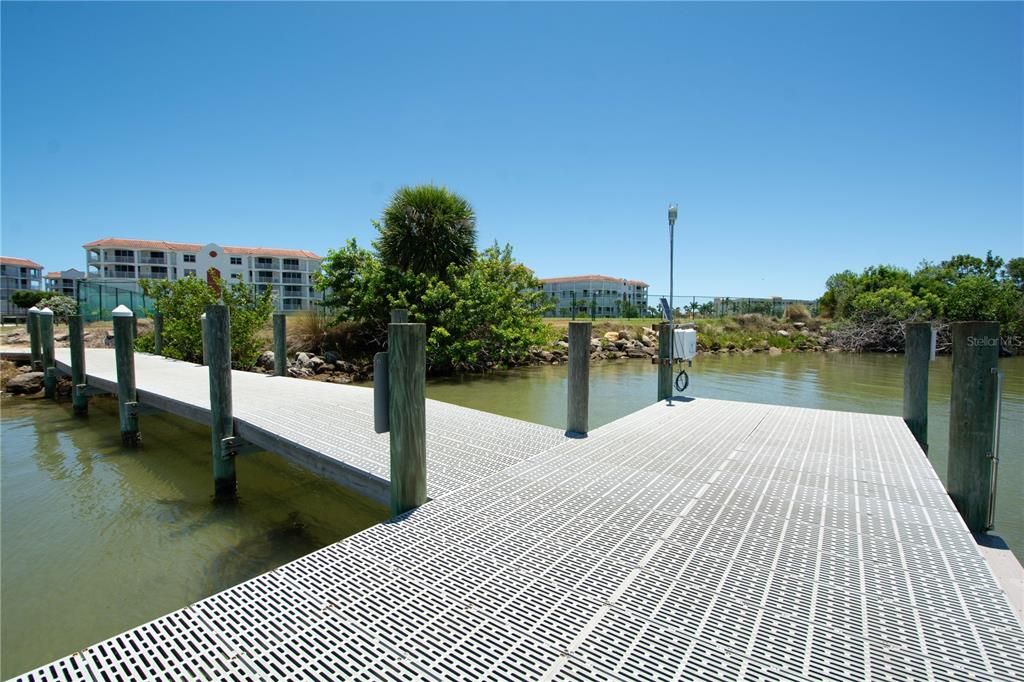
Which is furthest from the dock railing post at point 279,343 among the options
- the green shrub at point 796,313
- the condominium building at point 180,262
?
the condominium building at point 180,262

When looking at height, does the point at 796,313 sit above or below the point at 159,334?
above

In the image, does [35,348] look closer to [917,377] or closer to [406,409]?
[406,409]

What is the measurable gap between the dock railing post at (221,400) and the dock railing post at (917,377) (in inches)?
291

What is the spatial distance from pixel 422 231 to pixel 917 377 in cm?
1390

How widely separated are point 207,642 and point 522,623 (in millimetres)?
1301

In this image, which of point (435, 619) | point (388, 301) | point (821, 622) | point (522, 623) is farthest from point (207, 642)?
point (388, 301)

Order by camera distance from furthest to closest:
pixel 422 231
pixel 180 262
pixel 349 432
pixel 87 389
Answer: pixel 180 262 → pixel 422 231 → pixel 87 389 → pixel 349 432

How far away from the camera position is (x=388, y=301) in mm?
16312

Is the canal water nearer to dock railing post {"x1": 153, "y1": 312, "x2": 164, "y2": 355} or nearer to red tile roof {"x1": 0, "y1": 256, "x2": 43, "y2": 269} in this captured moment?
dock railing post {"x1": 153, "y1": 312, "x2": 164, "y2": 355}

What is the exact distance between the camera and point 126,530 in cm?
499

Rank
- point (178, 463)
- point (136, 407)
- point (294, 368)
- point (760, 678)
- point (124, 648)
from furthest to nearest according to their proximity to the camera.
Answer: point (294, 368) < point (136, 407) < point (178, 463) < point (124, 648) < point (760, 678)

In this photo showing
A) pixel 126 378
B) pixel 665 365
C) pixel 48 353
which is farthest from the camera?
pixel 48 353

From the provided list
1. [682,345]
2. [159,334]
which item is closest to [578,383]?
[682,345]

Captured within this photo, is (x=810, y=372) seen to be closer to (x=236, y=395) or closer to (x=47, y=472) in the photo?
(x=236, y=395)
